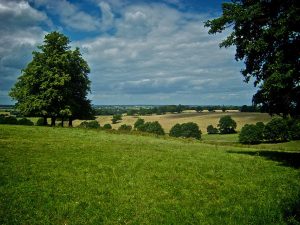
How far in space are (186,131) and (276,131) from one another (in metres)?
36.2

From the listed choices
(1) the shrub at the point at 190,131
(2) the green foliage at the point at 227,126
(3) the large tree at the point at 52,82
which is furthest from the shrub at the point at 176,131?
(3) the large tree at the point at 52,82

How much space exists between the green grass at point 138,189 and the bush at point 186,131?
337 ft

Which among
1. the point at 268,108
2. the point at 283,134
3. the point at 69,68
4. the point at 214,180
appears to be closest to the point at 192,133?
the point at 283,134

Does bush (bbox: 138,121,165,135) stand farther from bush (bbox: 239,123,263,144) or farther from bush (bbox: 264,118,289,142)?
bush (bbox: 264,118,289,142)

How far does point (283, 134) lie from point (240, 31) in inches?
3282

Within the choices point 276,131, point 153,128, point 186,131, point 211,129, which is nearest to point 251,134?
point 276,131

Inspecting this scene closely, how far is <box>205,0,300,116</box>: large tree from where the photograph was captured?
24.0 meters

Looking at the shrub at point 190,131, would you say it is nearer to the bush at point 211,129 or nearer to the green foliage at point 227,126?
the bush at point 211,129

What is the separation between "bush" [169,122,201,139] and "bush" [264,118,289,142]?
1135 inches

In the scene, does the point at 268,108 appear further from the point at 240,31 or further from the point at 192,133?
the point at 192,133

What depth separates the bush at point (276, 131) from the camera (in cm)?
10156

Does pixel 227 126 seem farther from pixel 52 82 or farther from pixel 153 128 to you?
pixel 52 82

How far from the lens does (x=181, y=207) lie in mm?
15234

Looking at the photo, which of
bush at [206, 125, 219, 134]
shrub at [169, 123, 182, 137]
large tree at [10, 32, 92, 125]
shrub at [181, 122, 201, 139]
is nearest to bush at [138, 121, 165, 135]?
shrub at [169, 123, 182, 137]
